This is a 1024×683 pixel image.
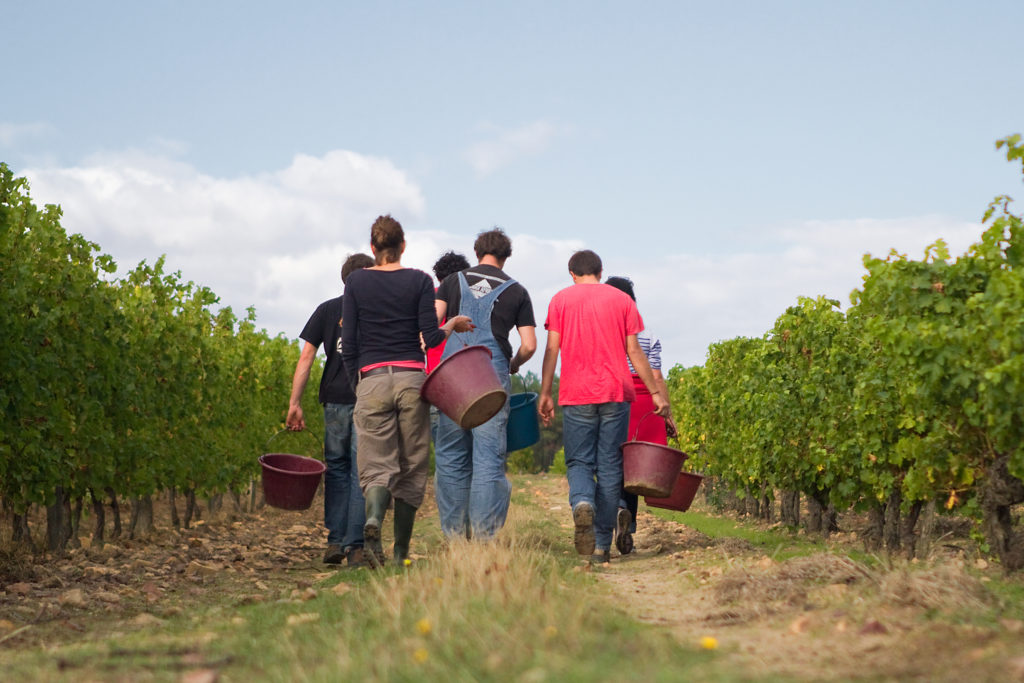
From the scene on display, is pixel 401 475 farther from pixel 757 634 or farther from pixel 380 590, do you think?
pixel 757 634

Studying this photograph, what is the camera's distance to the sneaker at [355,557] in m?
6.66

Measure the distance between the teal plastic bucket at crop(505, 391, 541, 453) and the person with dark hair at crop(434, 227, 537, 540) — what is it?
19cm

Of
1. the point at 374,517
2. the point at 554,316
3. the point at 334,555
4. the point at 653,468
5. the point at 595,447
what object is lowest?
the point at 334,555

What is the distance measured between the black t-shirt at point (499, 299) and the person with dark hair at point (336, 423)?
78 centimetres

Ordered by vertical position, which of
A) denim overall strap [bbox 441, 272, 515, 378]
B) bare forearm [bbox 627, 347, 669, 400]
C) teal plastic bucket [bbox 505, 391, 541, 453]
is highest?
denim overall strap [bbox 441, 272, 515, 378]

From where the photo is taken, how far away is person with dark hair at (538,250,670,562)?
6793 millimetres

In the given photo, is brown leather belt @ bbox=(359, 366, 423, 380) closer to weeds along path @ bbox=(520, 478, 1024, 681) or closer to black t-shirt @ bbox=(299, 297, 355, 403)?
black t-shirt @ bbox=(299, 297, 355, 403)

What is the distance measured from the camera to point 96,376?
27.7ft

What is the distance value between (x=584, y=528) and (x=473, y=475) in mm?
980

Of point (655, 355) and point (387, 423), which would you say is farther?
point (655, 355)

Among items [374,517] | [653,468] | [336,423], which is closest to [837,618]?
[374,517]

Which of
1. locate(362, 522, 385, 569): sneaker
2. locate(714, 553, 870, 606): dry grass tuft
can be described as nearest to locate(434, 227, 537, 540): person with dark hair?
locate(362, 522, 385, 569): sneaker

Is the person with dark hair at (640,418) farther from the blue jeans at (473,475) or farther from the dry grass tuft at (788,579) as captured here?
the dry grass tuft at (788,579)

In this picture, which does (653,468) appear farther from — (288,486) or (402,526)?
(288,486)
